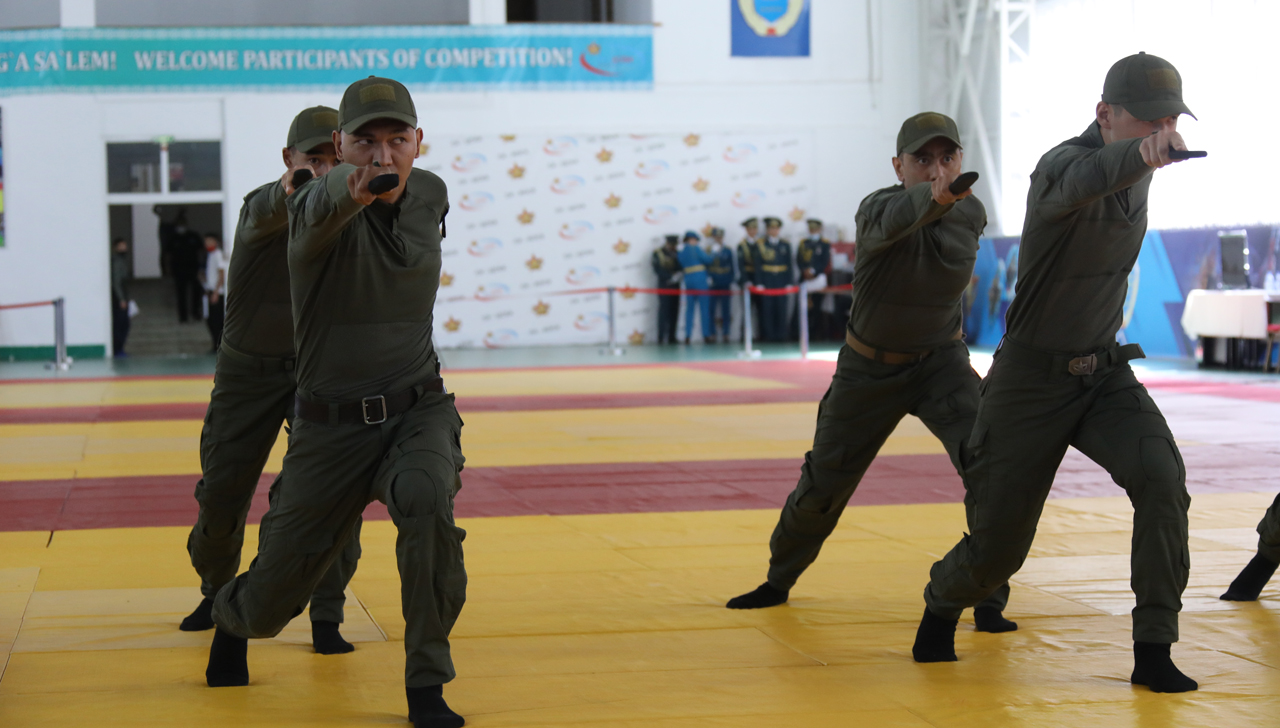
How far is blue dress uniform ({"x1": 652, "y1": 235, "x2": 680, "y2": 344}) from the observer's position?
24016 millimetres

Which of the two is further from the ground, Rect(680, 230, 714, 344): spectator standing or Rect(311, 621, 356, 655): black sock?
Rect(680, 230, 714, 344): spectator standing

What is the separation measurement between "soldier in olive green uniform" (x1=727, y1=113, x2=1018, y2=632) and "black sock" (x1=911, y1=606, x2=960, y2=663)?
471mm

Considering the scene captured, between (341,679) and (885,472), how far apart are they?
5.55 meters

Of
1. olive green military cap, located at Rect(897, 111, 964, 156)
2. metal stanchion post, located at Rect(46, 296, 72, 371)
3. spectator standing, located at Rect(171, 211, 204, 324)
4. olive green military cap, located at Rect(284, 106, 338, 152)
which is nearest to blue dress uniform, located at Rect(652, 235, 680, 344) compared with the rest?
spectator standing, located at Rect(171, 211, 204, 324)

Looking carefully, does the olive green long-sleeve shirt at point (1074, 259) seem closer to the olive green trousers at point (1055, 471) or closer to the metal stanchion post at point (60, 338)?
the olive green trousers at point (1055, 471)

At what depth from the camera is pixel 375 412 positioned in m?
4.00

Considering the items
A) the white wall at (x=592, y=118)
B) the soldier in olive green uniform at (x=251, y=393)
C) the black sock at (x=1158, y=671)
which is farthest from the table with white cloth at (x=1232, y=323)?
the soldier in olive green uniform at (x=251, y=393)

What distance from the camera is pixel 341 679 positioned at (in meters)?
4.40

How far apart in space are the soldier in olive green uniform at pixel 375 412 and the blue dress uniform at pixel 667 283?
1987 cm

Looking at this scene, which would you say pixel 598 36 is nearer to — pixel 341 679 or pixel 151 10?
pixel 151 10

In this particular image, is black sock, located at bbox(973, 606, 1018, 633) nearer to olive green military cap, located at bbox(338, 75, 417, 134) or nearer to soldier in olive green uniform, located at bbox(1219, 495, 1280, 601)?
soldier in olive green uniform, located at bbox(1219, 495, 1280, 601)

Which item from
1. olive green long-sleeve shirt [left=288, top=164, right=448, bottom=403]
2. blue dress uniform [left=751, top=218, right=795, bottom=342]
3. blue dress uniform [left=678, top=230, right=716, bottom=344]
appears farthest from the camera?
blue dress uniform [left=678, top=230, right=716, bottom=344]

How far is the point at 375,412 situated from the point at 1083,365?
90.6 inches

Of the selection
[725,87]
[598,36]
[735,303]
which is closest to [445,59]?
[598,36]
